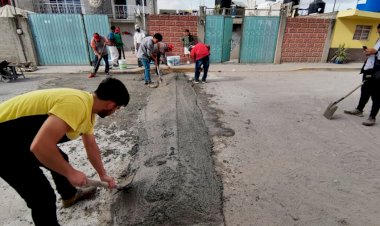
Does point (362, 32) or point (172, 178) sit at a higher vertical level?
point (362, 32)

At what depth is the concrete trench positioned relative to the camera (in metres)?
2.22

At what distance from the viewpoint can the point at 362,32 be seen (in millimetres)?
11906

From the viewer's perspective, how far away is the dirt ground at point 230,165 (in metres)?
2.31

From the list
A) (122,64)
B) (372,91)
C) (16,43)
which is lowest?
(122,64)

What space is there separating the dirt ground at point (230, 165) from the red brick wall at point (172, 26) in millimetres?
5101

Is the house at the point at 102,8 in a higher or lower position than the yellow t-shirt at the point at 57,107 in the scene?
higher

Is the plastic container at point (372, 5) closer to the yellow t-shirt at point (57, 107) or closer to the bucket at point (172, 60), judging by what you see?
the bucket at point (172, 60)

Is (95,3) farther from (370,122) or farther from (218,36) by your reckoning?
(370,122)

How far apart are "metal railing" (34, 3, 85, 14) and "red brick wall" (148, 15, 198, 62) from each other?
10.7 metres

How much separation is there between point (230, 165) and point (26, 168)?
2.33m

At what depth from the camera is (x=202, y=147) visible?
348cm

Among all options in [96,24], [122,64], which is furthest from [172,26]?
[96,24]

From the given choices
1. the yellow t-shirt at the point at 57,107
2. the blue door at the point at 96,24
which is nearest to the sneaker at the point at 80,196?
the yellow t-shirt at the point at 57,107

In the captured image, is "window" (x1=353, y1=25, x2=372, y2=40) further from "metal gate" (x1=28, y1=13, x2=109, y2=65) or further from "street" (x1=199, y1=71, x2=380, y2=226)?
"metal gate" (x1=28, y1=13, x2=109, y2=65)
